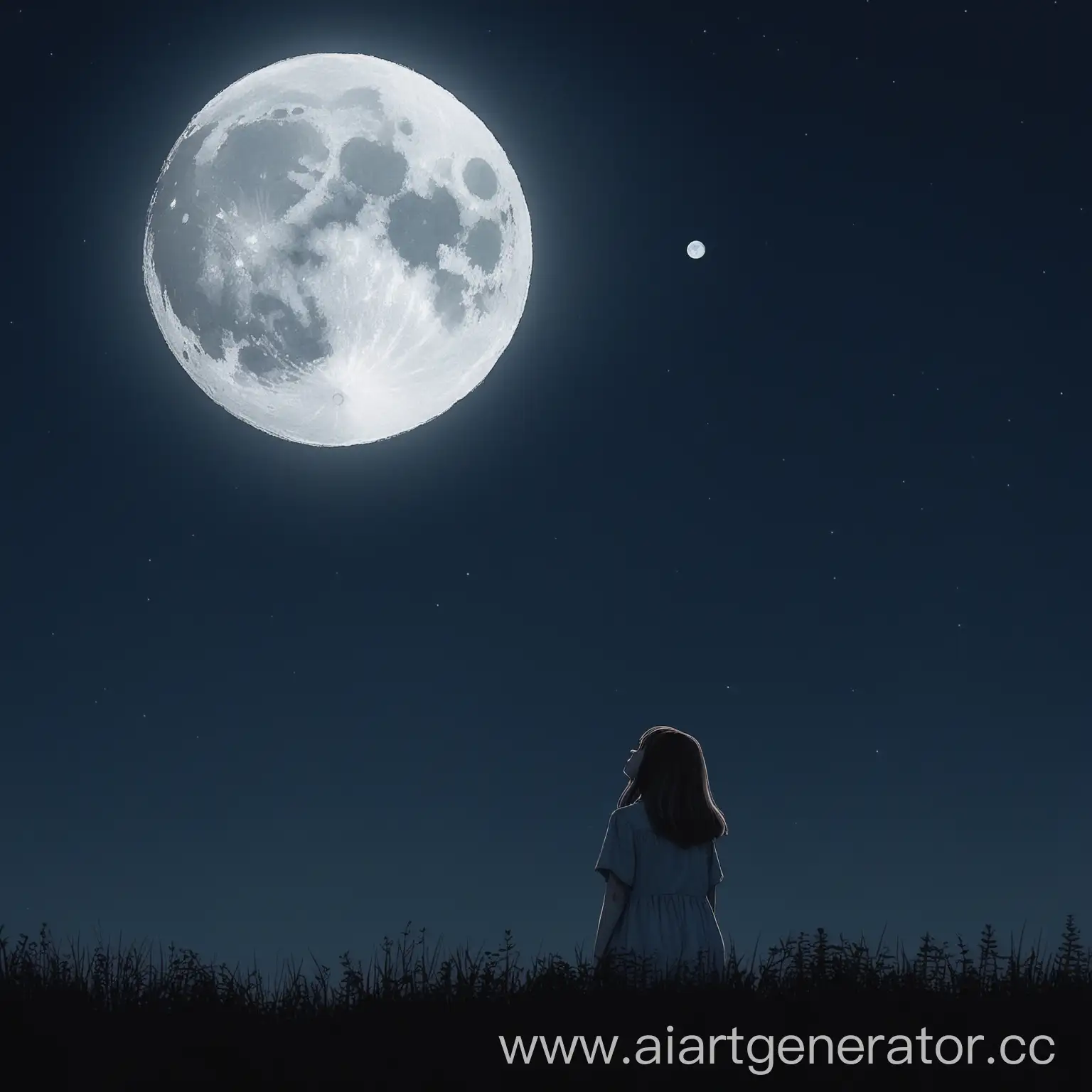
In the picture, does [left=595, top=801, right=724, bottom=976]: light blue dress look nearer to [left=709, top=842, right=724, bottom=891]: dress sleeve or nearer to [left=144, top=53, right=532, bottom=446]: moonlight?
[left=709, top=842, right=724, bottom=891]: dress sleeve

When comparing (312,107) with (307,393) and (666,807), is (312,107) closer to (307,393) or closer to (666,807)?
(307,393)

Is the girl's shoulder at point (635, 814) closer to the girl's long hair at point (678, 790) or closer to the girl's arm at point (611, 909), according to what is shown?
the girl's long hair at point (678, 790)

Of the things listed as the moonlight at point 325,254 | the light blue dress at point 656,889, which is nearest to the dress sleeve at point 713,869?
the light blue dress at point 656,889

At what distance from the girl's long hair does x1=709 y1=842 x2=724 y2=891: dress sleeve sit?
24 cm

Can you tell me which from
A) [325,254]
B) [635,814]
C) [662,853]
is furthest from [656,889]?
[325,254]

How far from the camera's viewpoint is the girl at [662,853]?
791 centimetres

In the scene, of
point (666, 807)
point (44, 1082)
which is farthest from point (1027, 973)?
point (44, 1082)

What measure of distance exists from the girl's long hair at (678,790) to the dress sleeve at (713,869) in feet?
0.78

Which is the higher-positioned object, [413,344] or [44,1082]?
[413,344]

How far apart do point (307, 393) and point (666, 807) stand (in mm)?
10233

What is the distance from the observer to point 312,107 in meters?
16.6

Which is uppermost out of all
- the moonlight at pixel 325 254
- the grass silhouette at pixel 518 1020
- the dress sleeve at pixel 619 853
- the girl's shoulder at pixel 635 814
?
the moonlight at pixel 325 254

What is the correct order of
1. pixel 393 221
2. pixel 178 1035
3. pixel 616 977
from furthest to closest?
pixel 393 221 < pixel 616 977 < pixel 178 1035

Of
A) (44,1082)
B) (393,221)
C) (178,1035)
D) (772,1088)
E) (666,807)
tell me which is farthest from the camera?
(393,221)
